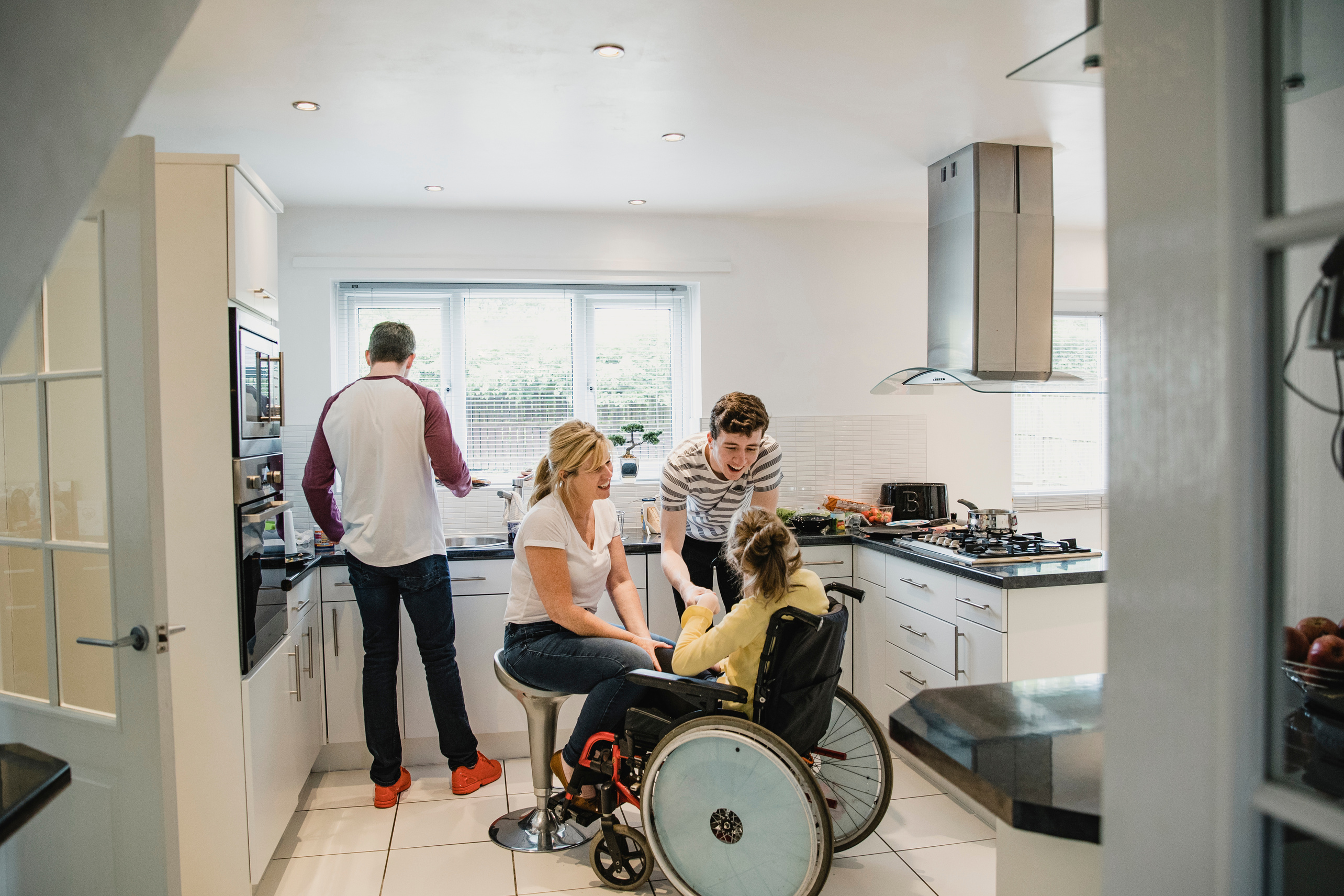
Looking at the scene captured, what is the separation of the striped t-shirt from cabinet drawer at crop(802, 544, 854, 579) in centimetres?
64

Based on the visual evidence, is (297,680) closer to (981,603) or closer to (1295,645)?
(981,603)

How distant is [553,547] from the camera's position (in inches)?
97.0

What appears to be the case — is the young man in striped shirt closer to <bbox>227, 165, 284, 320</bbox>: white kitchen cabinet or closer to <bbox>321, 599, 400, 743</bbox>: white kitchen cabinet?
<bbox>321, 599, 400, 743</bbox>: white kitchen cabinet

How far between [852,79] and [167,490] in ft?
7.55

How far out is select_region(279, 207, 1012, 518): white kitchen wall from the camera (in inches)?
158

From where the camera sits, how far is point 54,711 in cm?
163

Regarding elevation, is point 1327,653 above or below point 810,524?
above

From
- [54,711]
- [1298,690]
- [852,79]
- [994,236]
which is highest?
[852,79]

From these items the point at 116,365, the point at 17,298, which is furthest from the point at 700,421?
the point at 17,298

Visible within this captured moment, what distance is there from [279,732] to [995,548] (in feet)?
8.39

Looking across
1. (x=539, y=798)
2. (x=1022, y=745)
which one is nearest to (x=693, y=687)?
(x=539, y=798)

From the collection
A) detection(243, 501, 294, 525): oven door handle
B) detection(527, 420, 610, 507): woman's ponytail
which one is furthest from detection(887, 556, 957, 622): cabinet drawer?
detection(243, 501, 294, 525): oven door handle

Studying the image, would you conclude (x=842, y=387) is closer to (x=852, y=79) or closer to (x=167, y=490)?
(x=852, y=79)

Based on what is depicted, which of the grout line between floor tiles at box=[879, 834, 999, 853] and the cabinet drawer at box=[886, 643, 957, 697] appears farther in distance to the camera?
the cabinet drawer at box=[886, 643, 957, 697]
